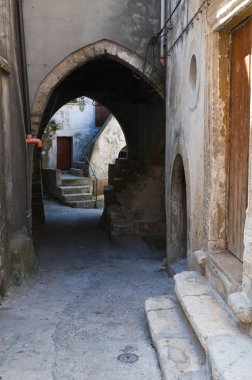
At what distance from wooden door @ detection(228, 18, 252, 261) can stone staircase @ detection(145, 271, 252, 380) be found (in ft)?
1.82

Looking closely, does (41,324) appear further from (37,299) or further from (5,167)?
(5,167)

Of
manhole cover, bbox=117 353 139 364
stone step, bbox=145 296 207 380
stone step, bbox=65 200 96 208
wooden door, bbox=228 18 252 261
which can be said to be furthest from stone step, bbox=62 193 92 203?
manhole cover, bbox=117 353 139 364

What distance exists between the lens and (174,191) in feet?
22.3

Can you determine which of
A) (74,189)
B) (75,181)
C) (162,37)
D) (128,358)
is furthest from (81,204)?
(128,358)

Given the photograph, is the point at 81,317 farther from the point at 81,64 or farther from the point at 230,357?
the point at 81,64

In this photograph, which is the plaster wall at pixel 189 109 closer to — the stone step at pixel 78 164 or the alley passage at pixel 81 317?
the alley passage at pixel 81 317

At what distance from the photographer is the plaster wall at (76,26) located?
725 cm

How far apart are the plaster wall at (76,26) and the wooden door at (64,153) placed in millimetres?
15795

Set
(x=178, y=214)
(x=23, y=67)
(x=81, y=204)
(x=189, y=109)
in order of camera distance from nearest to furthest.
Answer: (x=189, y=109), (x=178, y=214), (x=23, y=67), (x=81, y=204)

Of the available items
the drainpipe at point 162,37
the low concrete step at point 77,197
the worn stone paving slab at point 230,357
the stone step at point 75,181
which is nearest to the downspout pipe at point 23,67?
the drainpipe at point 162,37

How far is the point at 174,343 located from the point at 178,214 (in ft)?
11.0

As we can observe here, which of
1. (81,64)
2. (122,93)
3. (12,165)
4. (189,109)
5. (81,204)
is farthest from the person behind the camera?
(81,204)

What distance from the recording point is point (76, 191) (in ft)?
60.0

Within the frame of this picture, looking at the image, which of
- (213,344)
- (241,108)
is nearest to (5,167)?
(241,108)
